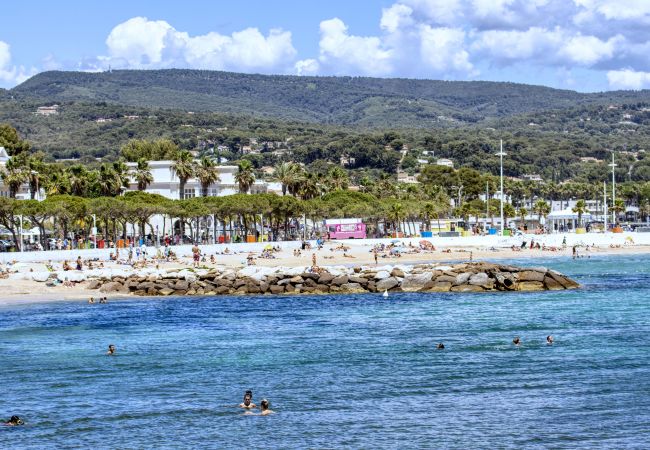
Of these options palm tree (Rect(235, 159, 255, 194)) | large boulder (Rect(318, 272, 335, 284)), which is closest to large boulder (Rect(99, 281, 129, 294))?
large boulder (Rect(318, 272, 335, 284))

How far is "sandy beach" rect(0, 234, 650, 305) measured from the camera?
48.5m

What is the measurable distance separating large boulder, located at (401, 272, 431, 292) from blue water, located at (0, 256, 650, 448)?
7061mm

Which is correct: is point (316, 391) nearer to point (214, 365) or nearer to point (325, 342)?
point (214, 365)

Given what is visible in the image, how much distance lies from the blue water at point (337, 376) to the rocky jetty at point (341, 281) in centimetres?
587

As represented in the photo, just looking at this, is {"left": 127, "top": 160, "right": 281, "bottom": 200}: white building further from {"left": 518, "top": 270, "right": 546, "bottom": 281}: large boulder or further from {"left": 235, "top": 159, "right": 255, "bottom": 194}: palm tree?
{"left": 518, "top": 270, "right": 546, "bottom": 281}: large boulder

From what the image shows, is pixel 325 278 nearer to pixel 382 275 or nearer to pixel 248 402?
pixel 382 275

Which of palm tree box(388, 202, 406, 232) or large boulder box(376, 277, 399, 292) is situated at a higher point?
palm tree box(388, 202, 406, 232)

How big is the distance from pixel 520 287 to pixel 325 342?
60.0 ft

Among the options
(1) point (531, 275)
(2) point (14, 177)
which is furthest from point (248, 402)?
(2) point (14, 177)

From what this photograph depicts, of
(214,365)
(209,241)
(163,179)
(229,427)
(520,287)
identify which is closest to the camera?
(229,427)

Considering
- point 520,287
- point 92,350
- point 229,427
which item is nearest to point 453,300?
point 520,287

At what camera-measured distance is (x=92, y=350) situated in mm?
28672

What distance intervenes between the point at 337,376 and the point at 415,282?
2417cm

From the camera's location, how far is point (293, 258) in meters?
68.6
